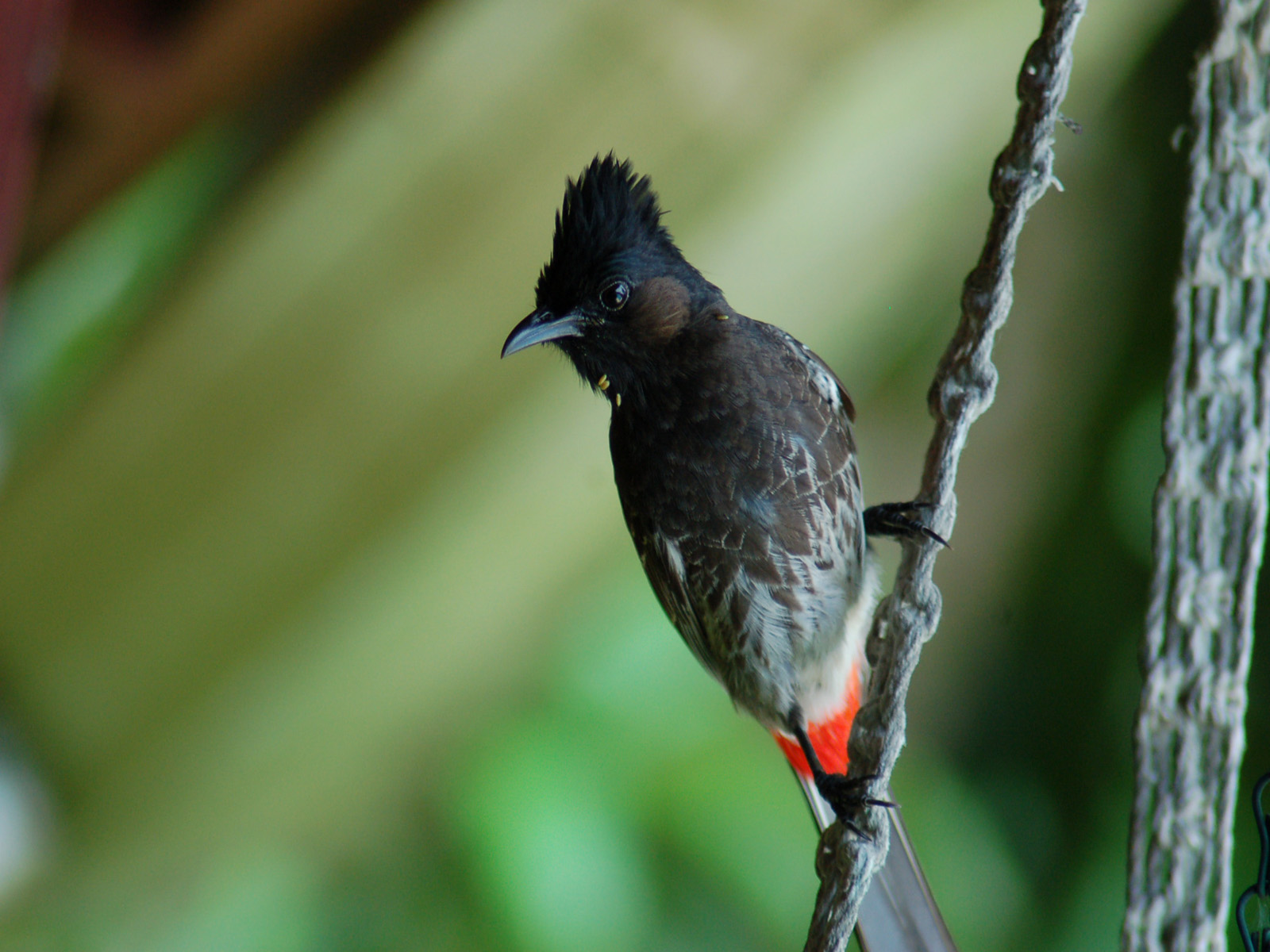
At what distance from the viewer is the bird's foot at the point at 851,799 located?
0.97m

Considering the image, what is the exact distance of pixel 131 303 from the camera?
2455 millimetres

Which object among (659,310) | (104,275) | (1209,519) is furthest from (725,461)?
(104,275)

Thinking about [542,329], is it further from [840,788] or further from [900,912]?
[900,912]

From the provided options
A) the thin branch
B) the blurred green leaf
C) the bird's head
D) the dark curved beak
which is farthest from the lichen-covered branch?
the blurred green leaf

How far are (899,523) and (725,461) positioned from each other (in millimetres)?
209

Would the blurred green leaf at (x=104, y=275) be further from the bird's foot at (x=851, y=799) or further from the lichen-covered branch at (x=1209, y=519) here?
the lichen-covered branch at (x=1209, y=519)

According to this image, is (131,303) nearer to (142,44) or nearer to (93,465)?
(93,465)

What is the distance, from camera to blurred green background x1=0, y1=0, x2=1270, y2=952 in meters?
2.21

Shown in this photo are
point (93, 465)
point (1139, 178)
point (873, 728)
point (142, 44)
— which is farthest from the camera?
point (1139, 178)

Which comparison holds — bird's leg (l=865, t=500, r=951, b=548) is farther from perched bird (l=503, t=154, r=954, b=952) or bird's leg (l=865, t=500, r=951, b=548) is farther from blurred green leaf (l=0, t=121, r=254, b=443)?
blurred green leaf (l=0, t=121, r=254, b=443)

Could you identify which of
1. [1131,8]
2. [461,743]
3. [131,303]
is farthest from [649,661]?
[1131,8]

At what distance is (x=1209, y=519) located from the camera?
0.97m

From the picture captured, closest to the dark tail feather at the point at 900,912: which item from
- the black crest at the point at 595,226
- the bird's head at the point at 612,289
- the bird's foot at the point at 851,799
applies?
the bird's foot at the point at 851,799

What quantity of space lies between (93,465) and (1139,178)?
2619 mm
